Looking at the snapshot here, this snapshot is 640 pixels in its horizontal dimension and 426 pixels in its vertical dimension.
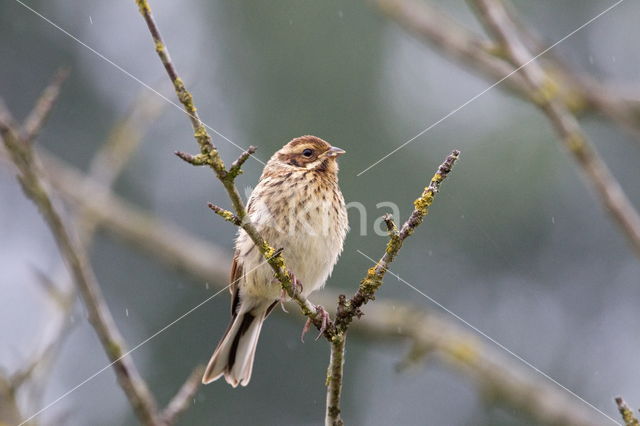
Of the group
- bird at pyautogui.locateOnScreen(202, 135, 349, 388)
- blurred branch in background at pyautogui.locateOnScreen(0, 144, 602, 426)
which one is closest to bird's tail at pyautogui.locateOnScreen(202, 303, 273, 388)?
bird at pyautogui.locateOnScreen(202, 135, 349, 388)

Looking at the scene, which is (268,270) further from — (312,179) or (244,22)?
(244,22)

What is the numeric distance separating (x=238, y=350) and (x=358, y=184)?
5.02m

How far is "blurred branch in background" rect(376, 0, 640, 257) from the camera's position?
468cm

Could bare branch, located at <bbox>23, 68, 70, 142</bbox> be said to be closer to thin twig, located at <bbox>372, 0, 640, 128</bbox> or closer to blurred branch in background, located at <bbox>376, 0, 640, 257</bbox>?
blurred branch in background, located at <bbox>376, 0, 640, 257</bbox>

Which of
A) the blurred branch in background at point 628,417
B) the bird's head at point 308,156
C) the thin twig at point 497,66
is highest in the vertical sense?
the thin twig at point 497,66

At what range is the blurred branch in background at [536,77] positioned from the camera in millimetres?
4676

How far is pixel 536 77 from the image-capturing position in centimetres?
490

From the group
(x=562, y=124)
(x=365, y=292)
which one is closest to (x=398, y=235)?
(x=365, y=292)

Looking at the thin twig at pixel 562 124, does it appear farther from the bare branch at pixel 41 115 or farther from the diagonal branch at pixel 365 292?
the bare branch at pixel 41 115

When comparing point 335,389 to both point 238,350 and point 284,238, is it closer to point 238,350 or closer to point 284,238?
point 284,238

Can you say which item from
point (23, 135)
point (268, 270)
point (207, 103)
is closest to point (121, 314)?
point (207, 103)

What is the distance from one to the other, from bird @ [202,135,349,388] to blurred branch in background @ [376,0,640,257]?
47.7 inches

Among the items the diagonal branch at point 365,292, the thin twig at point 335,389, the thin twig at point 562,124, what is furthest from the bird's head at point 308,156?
the thin twig at point 335,389

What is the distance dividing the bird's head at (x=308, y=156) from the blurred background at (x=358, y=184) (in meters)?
3.90
